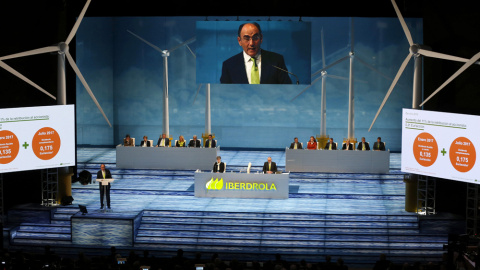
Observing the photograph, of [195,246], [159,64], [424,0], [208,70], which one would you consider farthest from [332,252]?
[159,64]

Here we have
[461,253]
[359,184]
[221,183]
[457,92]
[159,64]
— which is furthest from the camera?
[159,64]

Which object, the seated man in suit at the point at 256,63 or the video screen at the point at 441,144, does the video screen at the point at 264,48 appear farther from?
the video screen at the point at 441,144

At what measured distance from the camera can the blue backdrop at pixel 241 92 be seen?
30.2 metres

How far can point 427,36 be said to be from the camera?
2128 cm

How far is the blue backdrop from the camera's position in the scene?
3019 centimetres

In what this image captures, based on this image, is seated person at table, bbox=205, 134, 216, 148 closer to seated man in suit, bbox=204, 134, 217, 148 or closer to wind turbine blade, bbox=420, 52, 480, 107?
seated man in suit, bbox=204, 134, 217, 148

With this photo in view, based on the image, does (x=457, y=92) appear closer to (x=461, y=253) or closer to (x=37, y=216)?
(x=461, y=253)

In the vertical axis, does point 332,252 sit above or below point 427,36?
below

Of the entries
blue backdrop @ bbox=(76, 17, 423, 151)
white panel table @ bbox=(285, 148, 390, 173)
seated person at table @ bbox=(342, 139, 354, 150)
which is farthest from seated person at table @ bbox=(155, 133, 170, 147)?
seated person at table @ bbox=(342, 139, 354, 150)

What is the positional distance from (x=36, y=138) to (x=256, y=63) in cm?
818

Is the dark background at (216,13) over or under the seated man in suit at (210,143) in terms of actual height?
over

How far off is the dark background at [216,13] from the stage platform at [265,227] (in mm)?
1486

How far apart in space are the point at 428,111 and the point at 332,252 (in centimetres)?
434

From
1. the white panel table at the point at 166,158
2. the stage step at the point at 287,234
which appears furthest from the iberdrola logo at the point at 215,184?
the white panel table at the point at 166,158
